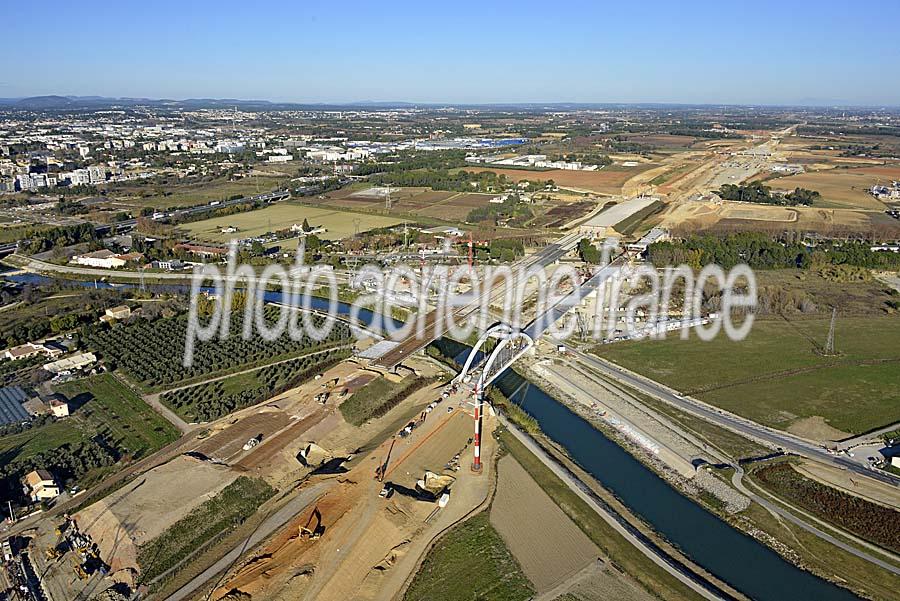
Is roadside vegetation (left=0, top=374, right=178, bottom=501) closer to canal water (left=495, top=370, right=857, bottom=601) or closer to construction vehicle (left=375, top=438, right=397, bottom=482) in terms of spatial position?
construction vehicle (left=375, top=438, right=397, bottom=482)

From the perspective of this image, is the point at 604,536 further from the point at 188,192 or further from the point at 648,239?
the point at 188,192

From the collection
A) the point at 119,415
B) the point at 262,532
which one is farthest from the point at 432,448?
the point at 119,415

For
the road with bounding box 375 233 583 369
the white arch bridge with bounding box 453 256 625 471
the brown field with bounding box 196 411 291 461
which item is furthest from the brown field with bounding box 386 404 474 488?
the road with bounding box 375 233 583 369

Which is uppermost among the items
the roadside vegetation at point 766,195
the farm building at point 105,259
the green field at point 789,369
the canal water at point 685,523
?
the roadside vegetation at point 766,195

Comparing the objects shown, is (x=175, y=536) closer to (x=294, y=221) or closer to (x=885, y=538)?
(x=885, y=538)

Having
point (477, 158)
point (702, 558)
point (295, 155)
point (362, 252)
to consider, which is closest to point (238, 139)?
point (295, 155)

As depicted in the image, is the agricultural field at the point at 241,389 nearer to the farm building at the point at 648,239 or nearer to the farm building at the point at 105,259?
the farm building at the point at 105,259

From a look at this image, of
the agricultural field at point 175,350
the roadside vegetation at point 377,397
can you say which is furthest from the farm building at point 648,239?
the roadside vegetation at point 377,397
